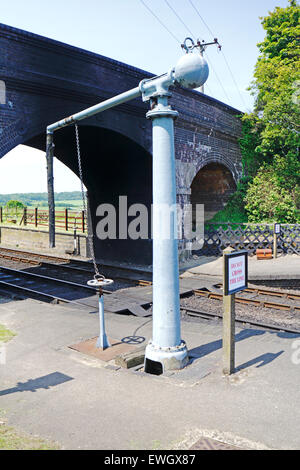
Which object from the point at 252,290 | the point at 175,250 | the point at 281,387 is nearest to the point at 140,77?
the point at 252,290

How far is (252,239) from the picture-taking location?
19438 mm

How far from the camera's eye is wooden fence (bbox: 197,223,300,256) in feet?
55.8

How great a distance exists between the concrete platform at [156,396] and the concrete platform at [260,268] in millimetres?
6310

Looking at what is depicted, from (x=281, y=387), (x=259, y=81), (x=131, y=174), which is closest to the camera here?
(x=281, y=387)

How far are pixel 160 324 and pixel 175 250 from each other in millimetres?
1102

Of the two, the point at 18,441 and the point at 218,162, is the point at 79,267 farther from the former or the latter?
the point at 18,441

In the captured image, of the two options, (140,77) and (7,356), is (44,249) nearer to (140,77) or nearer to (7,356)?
(140,77)

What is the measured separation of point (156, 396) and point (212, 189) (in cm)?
1876

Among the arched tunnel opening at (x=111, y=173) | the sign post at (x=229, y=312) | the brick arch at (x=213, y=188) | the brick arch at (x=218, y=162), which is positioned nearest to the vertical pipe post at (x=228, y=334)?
the sign post at (x=229, y=312)

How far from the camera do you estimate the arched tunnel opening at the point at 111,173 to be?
14273mm

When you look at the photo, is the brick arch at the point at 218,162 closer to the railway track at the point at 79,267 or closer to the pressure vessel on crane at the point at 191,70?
the railway track at the point at 79,267

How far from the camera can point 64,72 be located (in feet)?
36.8

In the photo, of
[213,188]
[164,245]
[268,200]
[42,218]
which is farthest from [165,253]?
[42,218]

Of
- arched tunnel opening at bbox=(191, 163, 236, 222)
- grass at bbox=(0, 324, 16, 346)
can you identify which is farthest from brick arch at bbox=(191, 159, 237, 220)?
grass at bbox=(0, 324, 16, 346)
